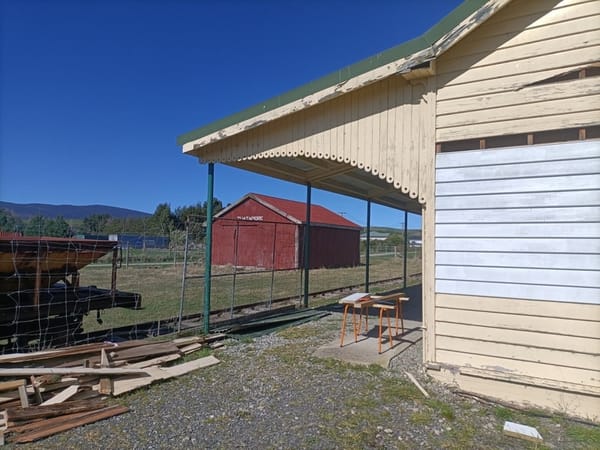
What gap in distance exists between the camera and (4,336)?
17.3ft

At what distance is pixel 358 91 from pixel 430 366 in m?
3.71

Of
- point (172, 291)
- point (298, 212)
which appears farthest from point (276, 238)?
point (172, 291)

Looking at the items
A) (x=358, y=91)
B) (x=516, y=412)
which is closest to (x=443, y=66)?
(x=358, y=91)

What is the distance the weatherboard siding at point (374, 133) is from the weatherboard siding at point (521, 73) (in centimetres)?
28

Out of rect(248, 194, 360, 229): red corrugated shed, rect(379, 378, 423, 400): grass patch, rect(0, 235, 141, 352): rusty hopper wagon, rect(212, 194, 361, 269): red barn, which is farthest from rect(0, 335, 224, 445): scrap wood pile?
rect(248, 194, 360, 229): red corrugated shed

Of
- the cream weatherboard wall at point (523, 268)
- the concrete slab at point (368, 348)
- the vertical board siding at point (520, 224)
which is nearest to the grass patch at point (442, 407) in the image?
the cream weatherboard wall at point (523, 268)

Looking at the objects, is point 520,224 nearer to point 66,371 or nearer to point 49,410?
point 49,410

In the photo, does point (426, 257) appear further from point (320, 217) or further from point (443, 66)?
point (320, 217)

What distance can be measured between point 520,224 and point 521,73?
1675 millimetres

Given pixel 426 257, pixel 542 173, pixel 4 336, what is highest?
pixel 542 173

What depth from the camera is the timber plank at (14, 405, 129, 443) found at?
329cm

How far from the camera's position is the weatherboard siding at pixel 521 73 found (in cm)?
399

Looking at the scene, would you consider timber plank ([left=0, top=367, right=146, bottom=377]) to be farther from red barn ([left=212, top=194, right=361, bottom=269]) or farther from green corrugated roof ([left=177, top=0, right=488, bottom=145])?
red barn ([left=212, top=194, right=361, bottom=269])

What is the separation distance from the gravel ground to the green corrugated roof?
3.79 metres
